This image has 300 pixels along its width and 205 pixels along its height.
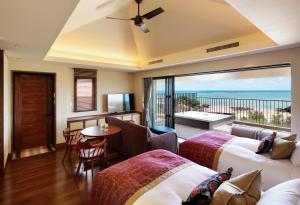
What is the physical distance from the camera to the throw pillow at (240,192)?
1.07 m

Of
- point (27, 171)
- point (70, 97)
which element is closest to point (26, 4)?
point (27, 171)

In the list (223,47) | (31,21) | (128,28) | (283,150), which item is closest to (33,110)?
(31,21)

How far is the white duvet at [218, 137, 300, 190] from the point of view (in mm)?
1976

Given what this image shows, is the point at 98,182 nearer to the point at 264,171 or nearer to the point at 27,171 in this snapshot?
the point at 264,171

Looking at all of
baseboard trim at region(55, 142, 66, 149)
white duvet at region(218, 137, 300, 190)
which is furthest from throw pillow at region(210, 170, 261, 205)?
baseboard trim at region(55, 142, 66, 149)

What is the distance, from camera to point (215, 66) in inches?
159

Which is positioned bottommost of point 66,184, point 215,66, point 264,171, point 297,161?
point 66,184

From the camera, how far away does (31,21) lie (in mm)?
1915

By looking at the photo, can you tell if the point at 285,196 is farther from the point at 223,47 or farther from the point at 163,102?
the point at 163,102

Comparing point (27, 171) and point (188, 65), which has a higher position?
point (188, 65)

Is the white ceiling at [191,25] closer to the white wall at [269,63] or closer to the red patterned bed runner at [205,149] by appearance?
the white wall at [269,63]

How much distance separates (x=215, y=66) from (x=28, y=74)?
15.9ft

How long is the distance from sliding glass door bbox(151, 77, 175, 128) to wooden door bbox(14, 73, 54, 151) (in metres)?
3.30

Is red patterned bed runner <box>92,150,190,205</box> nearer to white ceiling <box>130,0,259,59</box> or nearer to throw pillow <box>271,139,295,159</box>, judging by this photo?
throw pillow <box>271,139,295,159</box>
